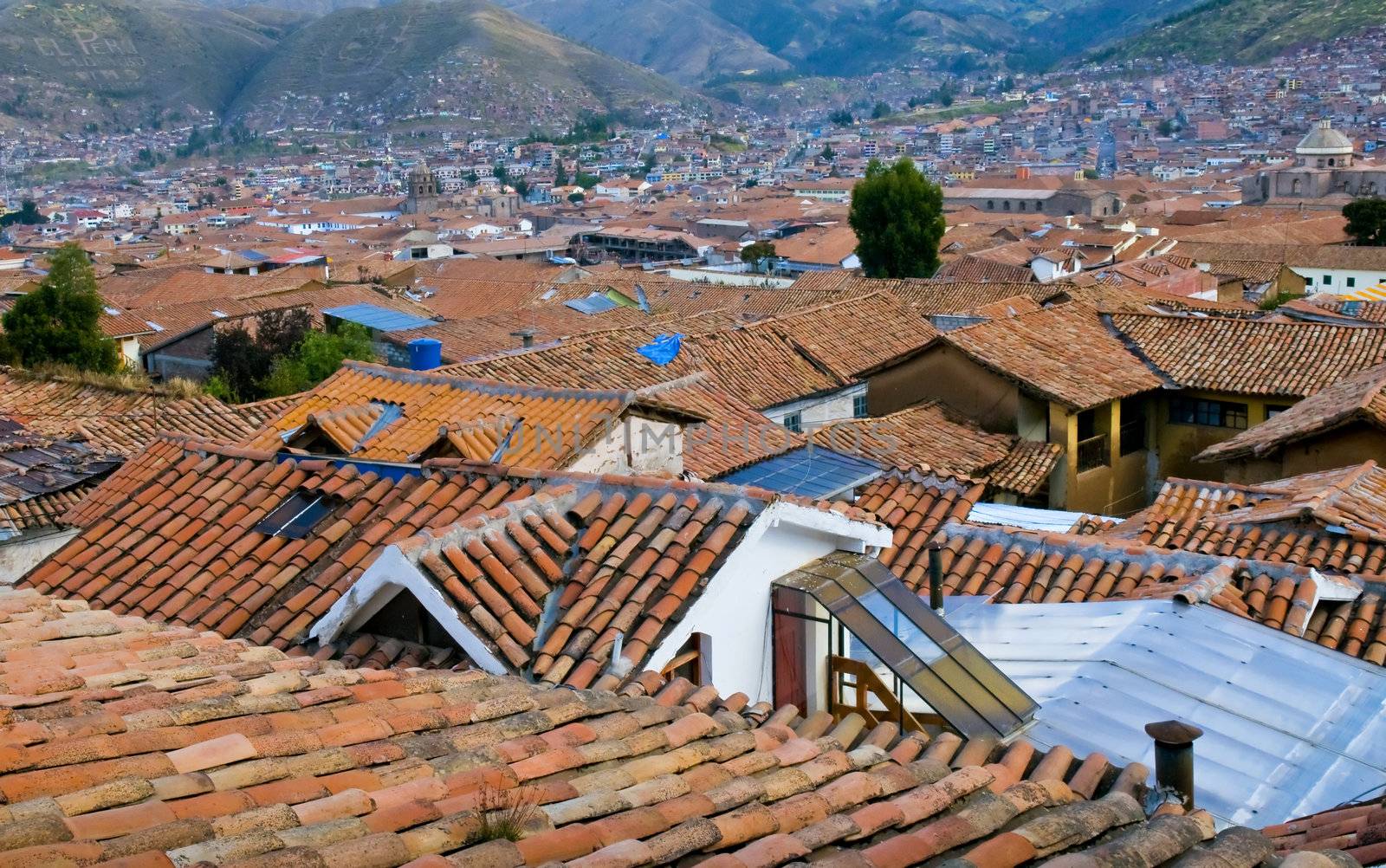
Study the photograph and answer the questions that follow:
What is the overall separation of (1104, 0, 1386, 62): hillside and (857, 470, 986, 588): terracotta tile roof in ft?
473

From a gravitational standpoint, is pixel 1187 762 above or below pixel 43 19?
below

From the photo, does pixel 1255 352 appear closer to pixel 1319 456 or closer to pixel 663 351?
pixel 1319 456

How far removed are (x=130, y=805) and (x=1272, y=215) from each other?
64.1 m

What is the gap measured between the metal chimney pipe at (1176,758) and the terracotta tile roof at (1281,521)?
4.71m

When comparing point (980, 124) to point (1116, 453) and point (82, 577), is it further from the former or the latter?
point (82, 577)

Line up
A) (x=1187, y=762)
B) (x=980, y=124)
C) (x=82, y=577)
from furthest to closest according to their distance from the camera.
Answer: (x=980, y=124), (x=82, y=577), (x=1187, y=762)

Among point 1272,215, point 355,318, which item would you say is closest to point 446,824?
point 355,318

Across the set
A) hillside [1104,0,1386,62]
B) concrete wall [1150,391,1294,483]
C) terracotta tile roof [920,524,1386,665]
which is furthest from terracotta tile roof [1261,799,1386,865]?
hillside [1104,0,1386,62]

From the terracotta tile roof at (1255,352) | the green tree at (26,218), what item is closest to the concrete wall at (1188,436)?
the terracotta tile roof at (1255,352)

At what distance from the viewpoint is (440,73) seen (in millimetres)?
168500

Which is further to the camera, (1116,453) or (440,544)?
(1116,453)

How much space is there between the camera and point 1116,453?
56.1 ft

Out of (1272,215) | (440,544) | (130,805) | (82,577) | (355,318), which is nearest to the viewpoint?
(130,805)

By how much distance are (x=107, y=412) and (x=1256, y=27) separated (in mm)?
147448
